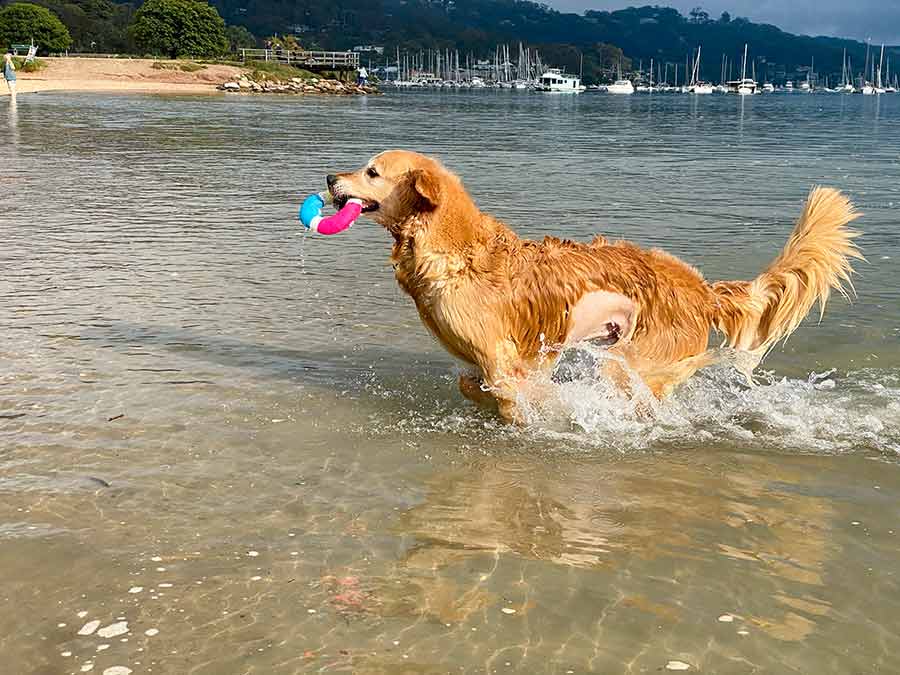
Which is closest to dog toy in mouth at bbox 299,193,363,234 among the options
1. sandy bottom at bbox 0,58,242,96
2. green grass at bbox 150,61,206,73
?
sandy bottom at bbox 0,58,242,96

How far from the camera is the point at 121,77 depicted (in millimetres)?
104125

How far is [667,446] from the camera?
22.7 feet

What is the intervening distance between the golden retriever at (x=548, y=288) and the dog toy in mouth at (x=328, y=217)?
86 millimetres

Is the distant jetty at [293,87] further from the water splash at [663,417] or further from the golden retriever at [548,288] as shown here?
the water splash at [663,417]

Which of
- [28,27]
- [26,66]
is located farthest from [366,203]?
[28,27]

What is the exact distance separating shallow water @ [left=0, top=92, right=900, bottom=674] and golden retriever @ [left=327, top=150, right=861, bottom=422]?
1.45ft

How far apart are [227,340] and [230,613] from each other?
5109 millimetres

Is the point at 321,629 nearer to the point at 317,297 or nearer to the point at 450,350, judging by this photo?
the point at 450,350

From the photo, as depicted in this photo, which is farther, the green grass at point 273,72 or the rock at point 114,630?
the green grass at point 273,72

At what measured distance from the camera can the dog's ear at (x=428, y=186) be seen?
22.2 feet

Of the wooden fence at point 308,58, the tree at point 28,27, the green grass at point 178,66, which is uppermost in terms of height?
the tree at point 28,27

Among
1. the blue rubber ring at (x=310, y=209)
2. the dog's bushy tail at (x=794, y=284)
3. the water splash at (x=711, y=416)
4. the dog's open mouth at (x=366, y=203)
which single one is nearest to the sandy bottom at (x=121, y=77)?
the blue rubber ring at (x=310, y=209)

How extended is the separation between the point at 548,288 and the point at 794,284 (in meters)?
1.92

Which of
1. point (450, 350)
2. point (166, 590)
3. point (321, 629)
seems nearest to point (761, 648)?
point (321, 629)
